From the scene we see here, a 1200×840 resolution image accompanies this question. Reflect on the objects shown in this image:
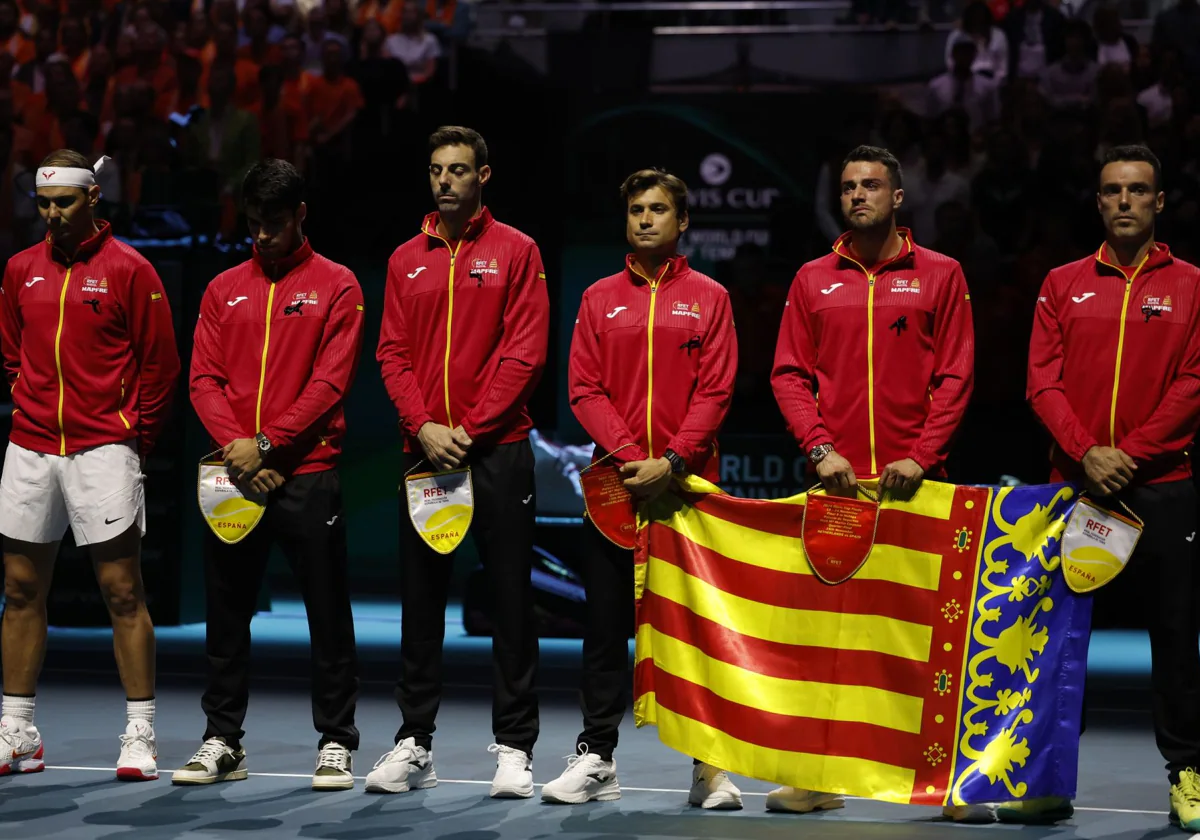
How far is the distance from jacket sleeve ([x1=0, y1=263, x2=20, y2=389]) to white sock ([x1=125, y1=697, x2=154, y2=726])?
1238 mm

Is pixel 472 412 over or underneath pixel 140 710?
over

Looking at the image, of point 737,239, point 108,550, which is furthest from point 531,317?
point 737,239

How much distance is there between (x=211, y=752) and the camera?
5371 millimetres

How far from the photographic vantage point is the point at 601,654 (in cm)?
521

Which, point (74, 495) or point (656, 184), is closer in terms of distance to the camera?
point (656, 184)

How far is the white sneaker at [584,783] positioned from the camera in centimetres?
511

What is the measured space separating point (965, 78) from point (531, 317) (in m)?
5.53

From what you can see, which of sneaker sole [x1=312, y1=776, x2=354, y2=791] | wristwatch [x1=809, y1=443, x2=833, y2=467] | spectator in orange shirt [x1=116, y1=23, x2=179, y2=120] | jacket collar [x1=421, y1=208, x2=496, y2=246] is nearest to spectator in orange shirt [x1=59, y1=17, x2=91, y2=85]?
spectator in orange shirt [x1=116, y1=23, x2=179, y2=120]

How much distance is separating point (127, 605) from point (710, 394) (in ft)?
7.17

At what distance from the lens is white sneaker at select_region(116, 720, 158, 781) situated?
17.6 ft

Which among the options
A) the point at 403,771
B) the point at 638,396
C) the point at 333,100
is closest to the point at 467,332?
the point at 638,396

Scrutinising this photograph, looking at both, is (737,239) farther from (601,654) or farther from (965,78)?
(601,654)

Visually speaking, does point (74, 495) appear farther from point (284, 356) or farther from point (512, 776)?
point (512, 776)

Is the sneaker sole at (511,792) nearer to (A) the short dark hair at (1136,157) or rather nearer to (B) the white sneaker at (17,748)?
(B) the white sneaker at (17,748)
